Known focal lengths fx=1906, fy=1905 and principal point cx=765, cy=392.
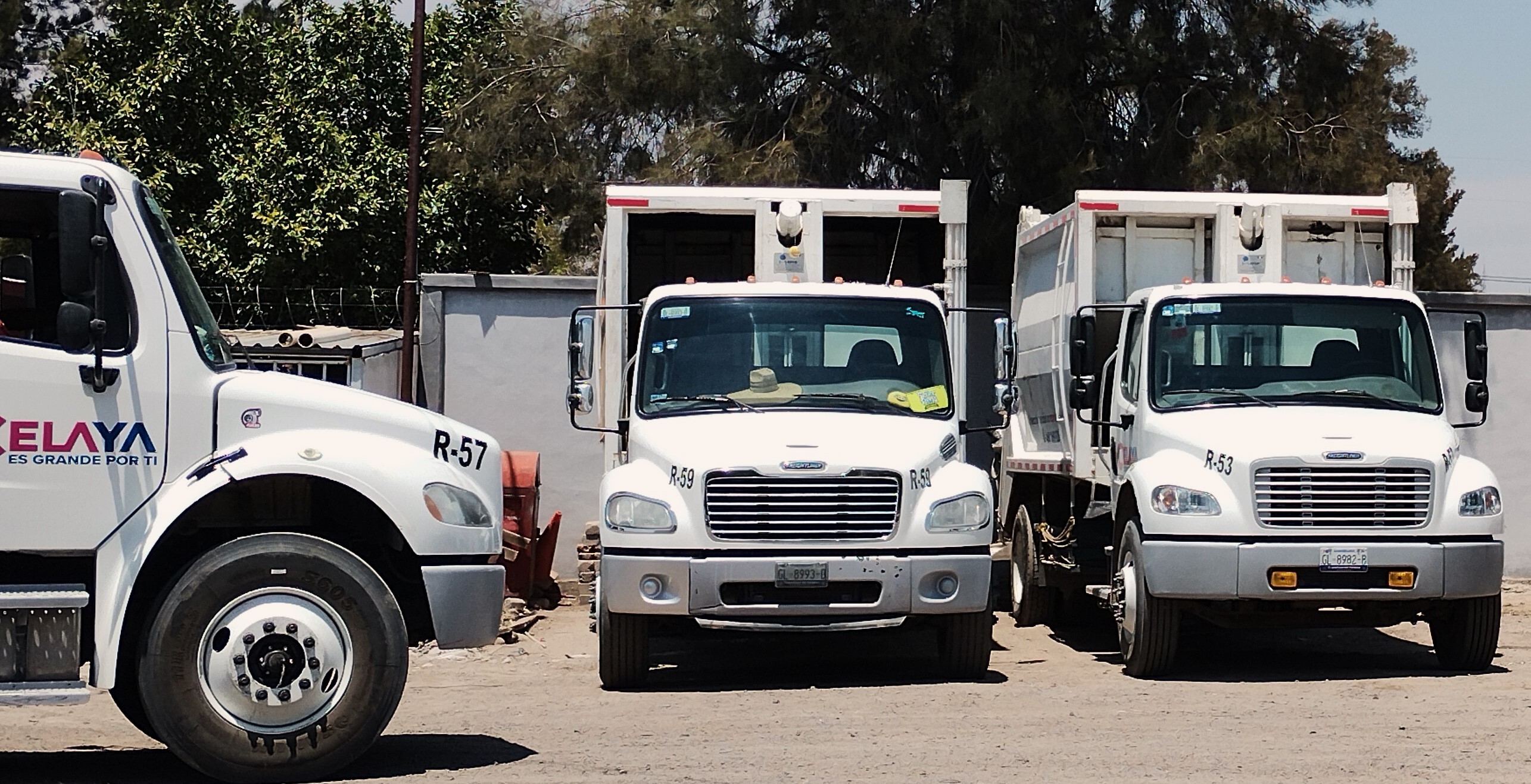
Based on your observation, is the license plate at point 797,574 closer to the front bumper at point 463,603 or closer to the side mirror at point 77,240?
the front bumper at point 463,603

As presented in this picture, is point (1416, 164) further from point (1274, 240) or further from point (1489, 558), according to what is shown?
point (1489, 558)

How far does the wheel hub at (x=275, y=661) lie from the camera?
7.68 m

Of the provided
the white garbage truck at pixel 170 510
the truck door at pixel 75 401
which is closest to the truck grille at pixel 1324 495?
the white garbage truck at pixel 170 510

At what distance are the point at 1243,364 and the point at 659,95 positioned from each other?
50.1ft

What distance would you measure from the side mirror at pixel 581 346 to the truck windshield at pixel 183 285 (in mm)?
4060

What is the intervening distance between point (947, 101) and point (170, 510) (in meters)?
19.0

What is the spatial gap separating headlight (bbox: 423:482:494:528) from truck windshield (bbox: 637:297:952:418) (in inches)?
144

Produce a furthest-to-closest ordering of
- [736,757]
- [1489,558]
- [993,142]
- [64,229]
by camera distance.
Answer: [993,142] → [1489,558] → [736,757] → [64,229]

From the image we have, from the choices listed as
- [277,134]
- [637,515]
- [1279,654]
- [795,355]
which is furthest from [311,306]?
[637,515]

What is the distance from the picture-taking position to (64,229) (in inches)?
288

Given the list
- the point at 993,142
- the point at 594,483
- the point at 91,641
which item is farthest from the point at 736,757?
the point at 993,142

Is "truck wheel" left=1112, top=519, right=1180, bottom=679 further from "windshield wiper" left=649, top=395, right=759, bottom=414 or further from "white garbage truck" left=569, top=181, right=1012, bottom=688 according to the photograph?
"windshield wiper" left=649, top=395, right=759, bottom=414

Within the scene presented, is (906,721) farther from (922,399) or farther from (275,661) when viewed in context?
(275,661)

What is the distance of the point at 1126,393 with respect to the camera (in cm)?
1259
